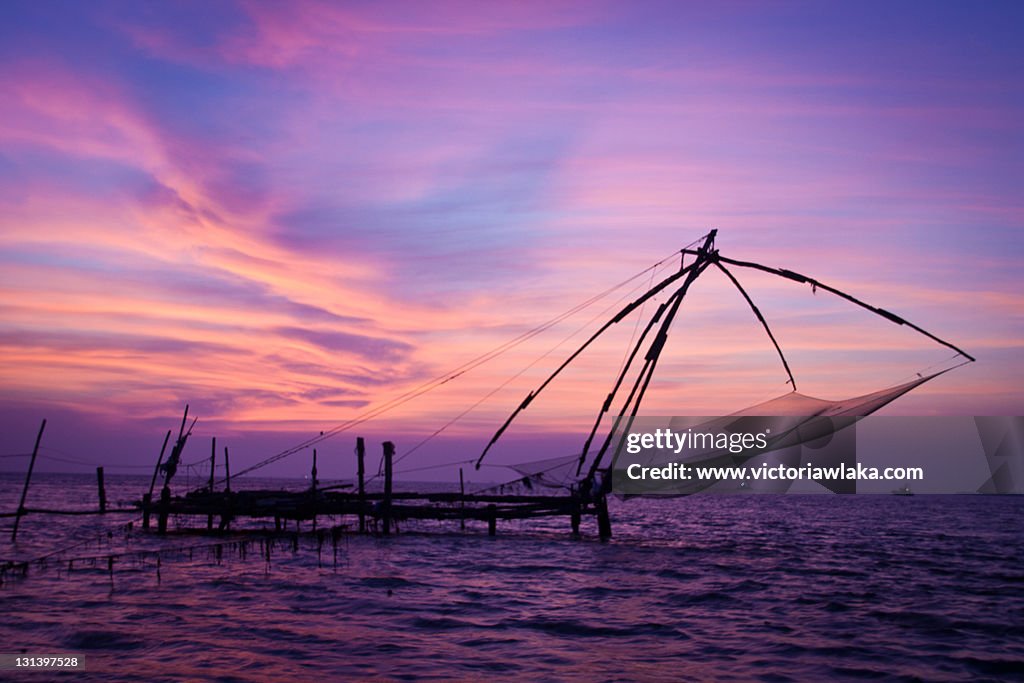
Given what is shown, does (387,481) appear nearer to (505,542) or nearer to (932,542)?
(505,542)

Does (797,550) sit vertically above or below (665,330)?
below

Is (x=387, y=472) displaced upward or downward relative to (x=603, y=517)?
upward

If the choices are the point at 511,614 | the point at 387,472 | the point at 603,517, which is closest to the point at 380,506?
the point at 387,472

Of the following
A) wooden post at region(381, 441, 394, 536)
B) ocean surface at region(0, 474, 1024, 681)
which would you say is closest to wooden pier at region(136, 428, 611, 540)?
wooden post at region(381, 441, 394, 536)

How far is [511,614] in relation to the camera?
16.4m

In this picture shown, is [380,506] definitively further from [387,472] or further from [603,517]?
[603,517]

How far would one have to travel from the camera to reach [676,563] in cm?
2523

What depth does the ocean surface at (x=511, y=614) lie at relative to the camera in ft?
40.2

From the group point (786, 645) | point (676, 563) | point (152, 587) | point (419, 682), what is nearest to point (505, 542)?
point (676, 563)

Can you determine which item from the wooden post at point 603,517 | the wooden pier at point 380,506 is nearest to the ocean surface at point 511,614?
the wooden post at point 603,517

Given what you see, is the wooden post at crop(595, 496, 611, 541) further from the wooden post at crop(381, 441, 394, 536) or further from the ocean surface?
the wooden post at crop(381, 441, 394, 536)

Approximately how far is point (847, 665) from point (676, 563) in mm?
12588

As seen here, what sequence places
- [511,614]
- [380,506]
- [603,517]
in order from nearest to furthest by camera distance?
1. [511,614]
2. [603,517]
3. [380,506]

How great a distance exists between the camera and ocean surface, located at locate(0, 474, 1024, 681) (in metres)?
12.3
